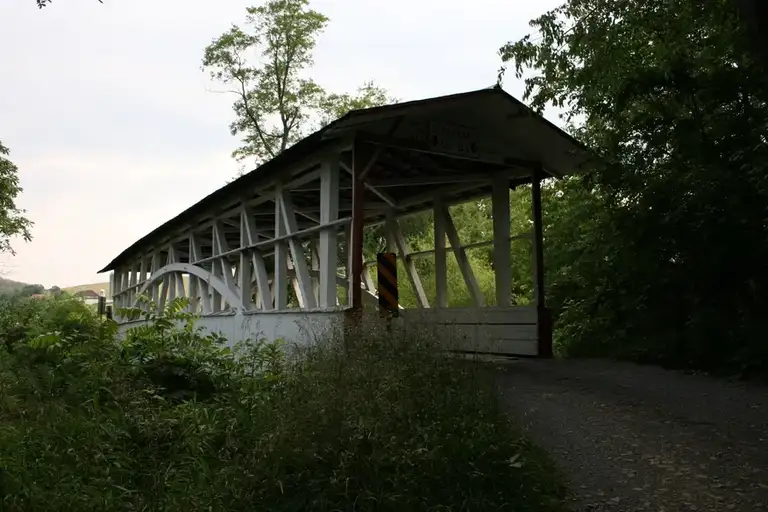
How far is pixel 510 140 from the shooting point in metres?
9.91

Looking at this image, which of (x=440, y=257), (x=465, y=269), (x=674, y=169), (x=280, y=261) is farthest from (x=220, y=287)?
(x=674, y=169)

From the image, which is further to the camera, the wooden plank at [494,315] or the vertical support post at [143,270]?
the vertical support post at [143,270]

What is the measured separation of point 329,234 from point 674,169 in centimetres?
451

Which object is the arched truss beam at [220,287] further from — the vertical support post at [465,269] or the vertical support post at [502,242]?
the vertical support post at [502,242]

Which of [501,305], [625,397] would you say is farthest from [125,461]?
[501,305]

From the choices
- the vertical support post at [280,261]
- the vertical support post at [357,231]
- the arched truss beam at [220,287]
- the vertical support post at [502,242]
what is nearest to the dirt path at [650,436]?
the vertical support post at [357,231]

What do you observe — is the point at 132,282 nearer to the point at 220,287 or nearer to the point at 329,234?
the point at 220,287

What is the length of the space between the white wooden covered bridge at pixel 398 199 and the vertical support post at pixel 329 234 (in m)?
0.02

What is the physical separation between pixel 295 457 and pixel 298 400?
555 millimetres

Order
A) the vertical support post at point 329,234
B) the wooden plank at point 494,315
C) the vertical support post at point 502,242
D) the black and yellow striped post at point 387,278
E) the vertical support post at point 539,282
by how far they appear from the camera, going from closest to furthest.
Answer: the vertical support post at point 329,234
the black and yellow striped post at point 387,278
the vertical support post at point 539,282
the wooden plank at point 494,315
the vertical support post at point 502,242

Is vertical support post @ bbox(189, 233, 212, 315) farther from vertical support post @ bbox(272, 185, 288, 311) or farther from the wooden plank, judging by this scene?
the wooden plank

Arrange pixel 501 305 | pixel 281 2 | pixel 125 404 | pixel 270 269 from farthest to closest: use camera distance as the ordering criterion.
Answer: pixel 281 2, pixel 270 269, pixel 501 305, pixel 125 404

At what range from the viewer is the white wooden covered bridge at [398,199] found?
320 inches

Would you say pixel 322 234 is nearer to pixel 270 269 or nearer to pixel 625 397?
pixel 625 397
